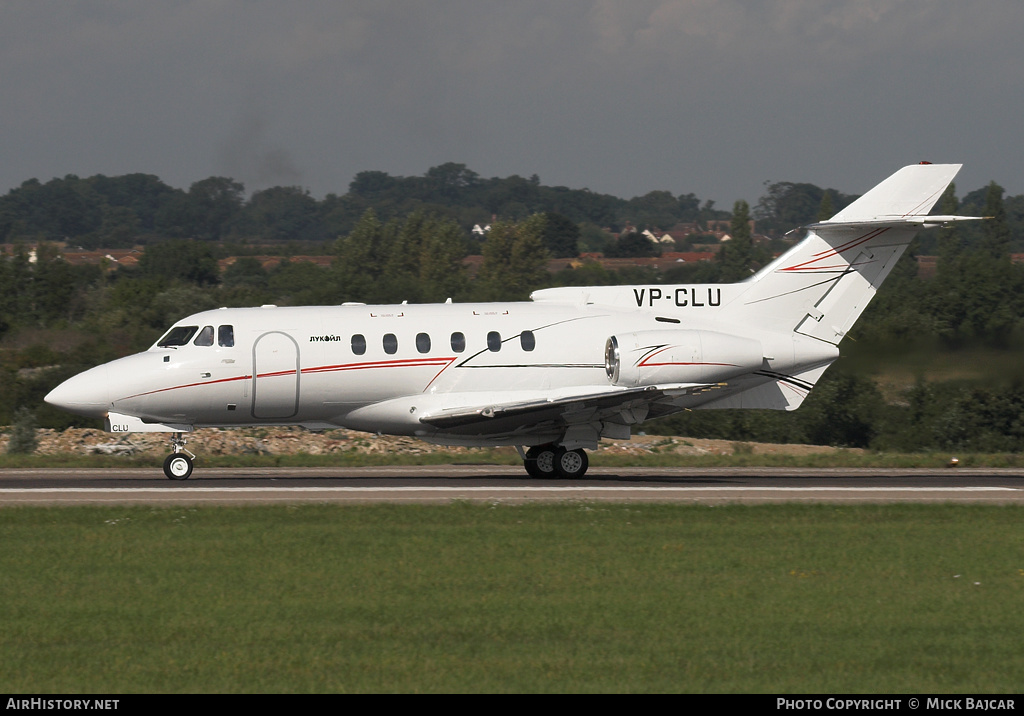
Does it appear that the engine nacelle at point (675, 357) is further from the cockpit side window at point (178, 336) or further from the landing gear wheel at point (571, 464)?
the cockpit side window at point (178, 336)

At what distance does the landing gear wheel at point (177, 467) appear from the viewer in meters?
24.9

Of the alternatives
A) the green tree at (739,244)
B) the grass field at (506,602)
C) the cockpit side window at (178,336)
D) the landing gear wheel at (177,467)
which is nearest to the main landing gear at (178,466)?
the landing gear wheel at (177,467)

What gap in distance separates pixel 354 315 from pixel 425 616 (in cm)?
1485

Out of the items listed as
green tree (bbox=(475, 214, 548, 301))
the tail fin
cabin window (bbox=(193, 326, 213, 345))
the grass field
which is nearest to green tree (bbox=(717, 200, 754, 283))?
green tree (bbox=(475, 214, 548, 301))

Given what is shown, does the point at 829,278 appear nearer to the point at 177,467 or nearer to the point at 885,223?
the point at 885,223

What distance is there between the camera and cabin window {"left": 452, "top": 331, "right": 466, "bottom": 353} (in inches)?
1010

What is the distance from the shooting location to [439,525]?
58.2 ft

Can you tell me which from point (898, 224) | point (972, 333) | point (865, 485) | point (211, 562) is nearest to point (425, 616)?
point (211, 562)

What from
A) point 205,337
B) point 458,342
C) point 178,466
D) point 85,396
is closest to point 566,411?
point 458,342

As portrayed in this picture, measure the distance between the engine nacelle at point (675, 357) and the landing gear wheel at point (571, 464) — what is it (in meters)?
1.75

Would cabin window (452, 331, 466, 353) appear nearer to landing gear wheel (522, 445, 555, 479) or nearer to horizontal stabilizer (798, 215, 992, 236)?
landing gear wheel (522, 445, 555, 479)

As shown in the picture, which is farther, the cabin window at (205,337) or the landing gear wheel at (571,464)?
the landing gear wheel at (571,464)

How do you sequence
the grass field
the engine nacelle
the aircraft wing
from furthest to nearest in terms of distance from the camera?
the engine nacelle < the aircraft wing < the grass field

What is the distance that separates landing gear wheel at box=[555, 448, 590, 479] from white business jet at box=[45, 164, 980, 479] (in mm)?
29
